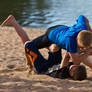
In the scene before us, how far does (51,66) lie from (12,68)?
2.89 ft

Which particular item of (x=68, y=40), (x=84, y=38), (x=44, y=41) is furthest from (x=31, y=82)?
(x=84, y=38)

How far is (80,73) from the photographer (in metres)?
3.95

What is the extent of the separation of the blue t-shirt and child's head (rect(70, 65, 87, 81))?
1.27 ft

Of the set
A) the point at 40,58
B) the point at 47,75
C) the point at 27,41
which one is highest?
the point at 27,41

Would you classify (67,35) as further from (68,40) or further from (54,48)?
(54,48)

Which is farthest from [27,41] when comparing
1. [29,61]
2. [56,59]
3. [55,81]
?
[55,81]

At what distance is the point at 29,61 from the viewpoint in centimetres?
464

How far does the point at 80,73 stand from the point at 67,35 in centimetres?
76

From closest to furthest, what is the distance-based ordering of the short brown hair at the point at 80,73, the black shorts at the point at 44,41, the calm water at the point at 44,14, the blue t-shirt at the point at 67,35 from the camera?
1. the blue t-shirt at the point at 67,35
2. the short brown hair at the point at 80,73
3. the black shorts at the point at 44,41
4. the calm water at the point at 44,14

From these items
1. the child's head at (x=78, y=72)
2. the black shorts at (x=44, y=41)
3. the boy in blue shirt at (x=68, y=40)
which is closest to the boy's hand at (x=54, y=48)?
the boy in blue shirt at (x=68, y=40)

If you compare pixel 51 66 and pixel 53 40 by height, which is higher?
pixel 53 40

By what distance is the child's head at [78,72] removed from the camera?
12.8 feet

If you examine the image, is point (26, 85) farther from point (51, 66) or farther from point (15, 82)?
point (51, 66)

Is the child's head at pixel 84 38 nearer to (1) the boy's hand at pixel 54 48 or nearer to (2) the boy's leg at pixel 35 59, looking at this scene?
(1) the boy's hand at pixel 54 48
